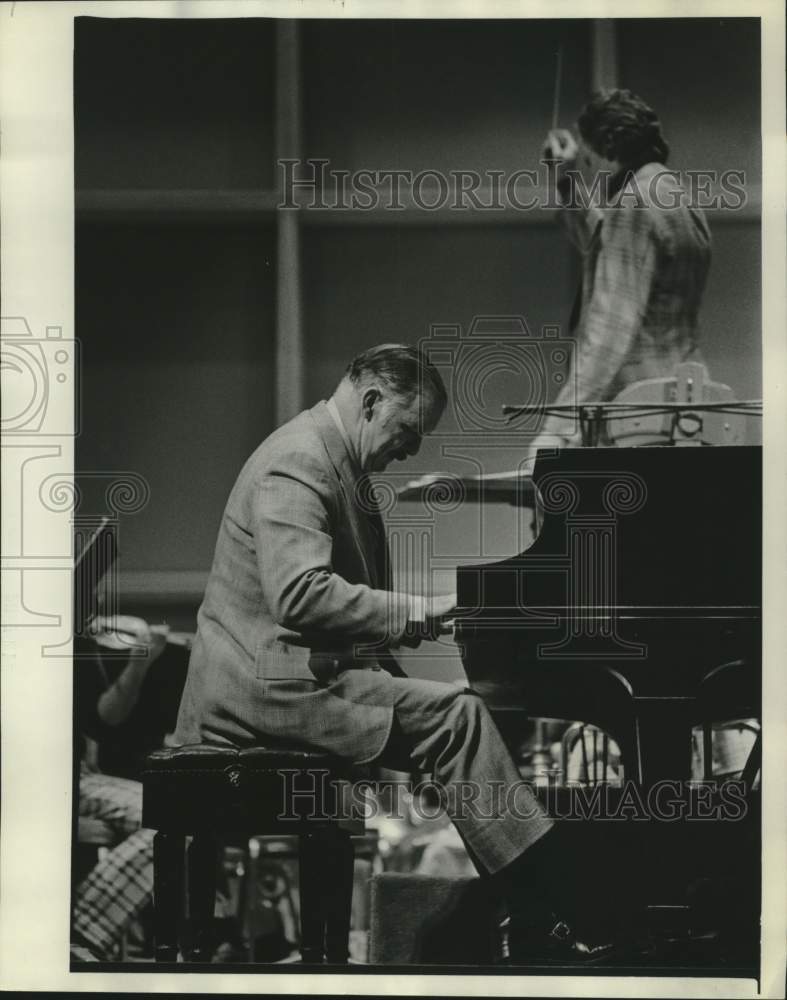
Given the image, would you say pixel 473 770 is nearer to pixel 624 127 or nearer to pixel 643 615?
pixel 643 615

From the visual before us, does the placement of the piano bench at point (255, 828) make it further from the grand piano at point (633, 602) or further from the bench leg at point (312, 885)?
the grand piano at point (633, 602)

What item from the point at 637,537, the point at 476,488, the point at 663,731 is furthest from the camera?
the point at 476,488

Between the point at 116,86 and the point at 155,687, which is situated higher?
the point at 116,86

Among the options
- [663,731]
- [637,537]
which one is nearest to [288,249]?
[637,537]

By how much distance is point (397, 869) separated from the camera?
3.90 meters

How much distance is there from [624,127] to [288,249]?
1108 mm

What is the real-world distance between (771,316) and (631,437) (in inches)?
23.5

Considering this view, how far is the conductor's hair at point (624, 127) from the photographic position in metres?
3.99

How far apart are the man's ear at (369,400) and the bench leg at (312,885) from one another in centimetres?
128

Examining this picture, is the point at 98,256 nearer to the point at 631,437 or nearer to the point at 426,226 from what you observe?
the point at 426,226

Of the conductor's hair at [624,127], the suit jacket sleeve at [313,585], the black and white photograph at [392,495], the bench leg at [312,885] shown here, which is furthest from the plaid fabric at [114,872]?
the conductor's hair at [624,127]

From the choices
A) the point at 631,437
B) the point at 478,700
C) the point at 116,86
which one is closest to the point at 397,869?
the point at 478,700

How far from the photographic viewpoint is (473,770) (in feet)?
12.7

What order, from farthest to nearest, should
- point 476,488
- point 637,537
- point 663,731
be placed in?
point 476,488, point 637,537, point 663,731
